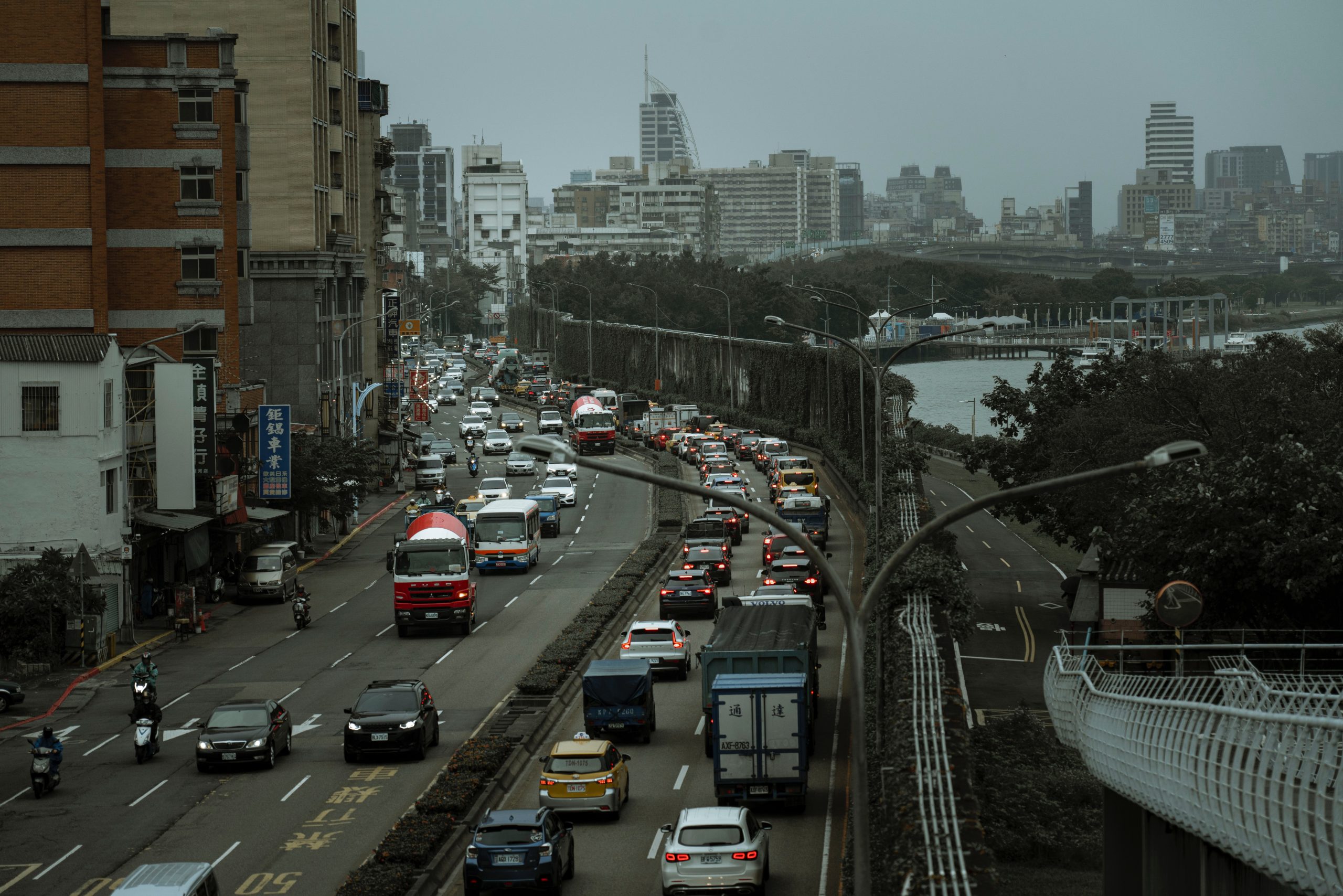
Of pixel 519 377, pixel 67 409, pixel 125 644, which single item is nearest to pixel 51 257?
pixel 67 409

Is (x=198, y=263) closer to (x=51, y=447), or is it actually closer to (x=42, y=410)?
(x=42, y=410)

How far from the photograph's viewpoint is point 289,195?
265ft

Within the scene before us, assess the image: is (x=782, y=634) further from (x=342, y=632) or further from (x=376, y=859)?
(x=342, y=632)

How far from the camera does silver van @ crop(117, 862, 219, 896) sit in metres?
19.1

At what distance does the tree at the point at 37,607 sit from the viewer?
41406 mm

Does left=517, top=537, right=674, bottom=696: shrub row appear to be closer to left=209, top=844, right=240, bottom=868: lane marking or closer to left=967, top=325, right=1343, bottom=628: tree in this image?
left=209, top=844, right=240, bottom=868: lane marking

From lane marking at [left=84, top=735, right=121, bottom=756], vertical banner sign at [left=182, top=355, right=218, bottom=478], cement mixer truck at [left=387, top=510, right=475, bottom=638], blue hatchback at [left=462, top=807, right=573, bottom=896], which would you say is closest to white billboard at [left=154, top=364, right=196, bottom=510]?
vertical banner sign at [left=182, top=355, right=218, bottom=478]

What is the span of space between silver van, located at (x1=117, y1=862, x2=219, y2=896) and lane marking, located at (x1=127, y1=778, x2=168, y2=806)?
9760mm

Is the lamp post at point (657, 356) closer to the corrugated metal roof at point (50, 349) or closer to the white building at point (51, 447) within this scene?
the corrugated metal roof at point (50, 349)

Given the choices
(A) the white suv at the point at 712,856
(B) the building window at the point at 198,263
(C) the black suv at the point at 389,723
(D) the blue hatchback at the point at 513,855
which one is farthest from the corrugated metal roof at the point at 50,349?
(A) the white suv at the point at 712,856

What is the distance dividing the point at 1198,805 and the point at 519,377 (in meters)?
149

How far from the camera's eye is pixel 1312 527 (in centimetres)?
3206

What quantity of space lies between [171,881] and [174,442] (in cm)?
3266

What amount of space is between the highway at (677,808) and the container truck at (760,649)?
872 millimetres
